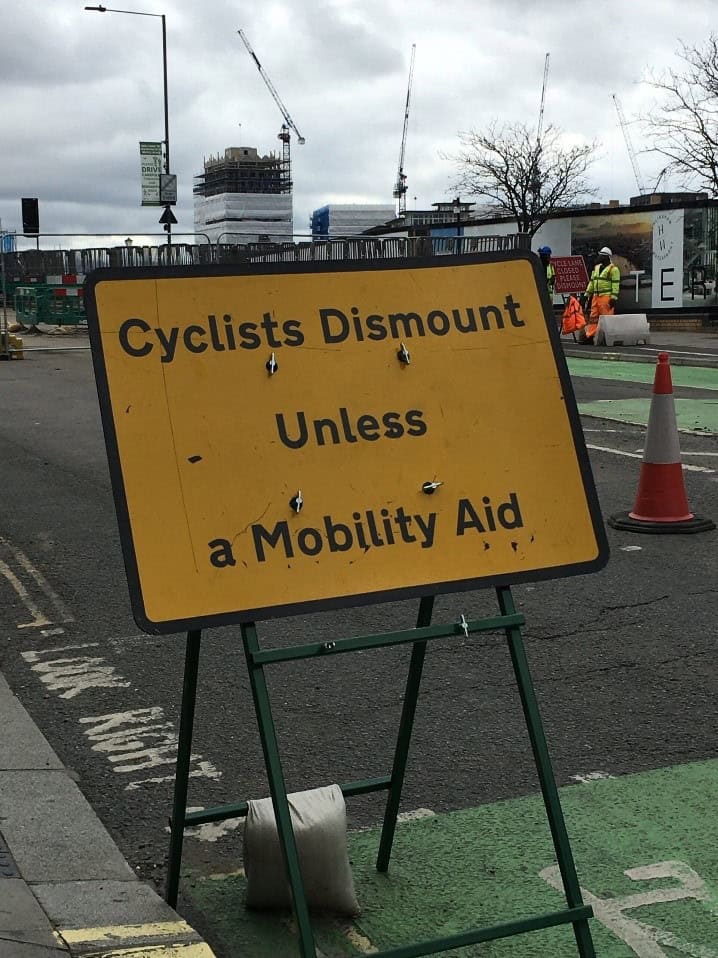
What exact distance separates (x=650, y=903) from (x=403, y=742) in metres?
0.76

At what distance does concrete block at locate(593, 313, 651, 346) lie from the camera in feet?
81.8

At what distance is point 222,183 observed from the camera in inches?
4857

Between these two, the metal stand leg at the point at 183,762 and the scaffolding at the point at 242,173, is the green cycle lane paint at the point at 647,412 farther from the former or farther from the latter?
the scaffolding at the point at 242,173

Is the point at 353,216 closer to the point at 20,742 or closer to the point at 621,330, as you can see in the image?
the point at 621,330

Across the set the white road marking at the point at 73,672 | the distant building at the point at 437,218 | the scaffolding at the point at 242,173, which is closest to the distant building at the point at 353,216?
the distant building at the point at 437,218

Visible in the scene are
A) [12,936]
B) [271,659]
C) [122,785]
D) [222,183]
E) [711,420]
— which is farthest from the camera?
[222,183]

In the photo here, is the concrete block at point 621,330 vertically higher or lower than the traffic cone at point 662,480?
higher

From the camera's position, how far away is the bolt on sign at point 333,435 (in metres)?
2.78

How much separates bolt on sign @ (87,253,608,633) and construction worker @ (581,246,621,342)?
902 inches

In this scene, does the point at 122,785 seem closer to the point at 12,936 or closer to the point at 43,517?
the point at 12,936

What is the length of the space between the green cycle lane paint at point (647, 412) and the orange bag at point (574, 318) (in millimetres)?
11697

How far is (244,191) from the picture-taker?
83.6 m

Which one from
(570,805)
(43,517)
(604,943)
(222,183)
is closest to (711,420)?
(43,517)

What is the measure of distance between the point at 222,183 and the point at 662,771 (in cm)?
12388
